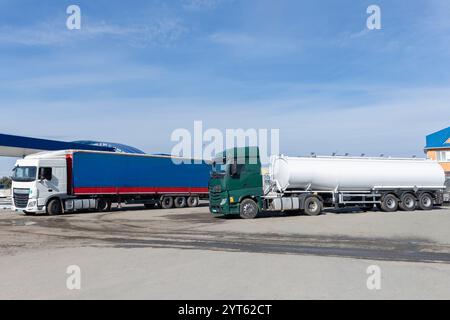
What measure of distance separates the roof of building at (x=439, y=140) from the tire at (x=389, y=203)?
31.1 metres

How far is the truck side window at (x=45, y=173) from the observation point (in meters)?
23.4

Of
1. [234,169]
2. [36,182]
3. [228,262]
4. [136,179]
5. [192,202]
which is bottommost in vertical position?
[228,262]

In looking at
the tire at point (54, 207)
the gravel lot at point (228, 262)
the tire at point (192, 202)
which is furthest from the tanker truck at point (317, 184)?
the tire at point (192, 202)

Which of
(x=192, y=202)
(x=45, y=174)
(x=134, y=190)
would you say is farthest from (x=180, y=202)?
(x=45, y=174)

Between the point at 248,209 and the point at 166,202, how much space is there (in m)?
9.96

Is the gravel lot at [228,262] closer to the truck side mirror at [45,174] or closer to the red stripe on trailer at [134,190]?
the truck side mirror at [45,174]

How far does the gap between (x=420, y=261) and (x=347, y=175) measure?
14.7 meters

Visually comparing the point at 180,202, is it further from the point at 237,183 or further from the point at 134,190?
the point at 237,183

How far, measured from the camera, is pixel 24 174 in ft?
77.0

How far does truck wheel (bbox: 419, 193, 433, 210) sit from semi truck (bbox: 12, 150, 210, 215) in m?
13.7

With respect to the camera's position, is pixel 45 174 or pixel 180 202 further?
pixel 180 202

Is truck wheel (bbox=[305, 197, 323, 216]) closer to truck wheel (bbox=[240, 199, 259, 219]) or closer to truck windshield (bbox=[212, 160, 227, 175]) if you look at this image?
truck wheel (bbox=[240, 199, 259, 219])
